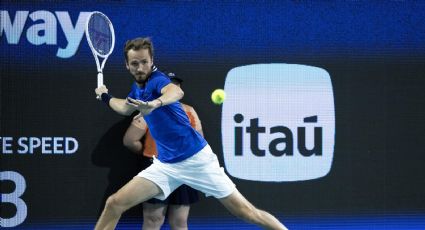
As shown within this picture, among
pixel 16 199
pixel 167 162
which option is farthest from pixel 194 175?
pixel 16 199

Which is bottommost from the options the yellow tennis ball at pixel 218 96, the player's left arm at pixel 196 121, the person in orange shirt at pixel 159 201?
the person in orange shirt at pixel 159 201

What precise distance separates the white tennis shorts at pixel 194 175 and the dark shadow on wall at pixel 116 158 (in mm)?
974

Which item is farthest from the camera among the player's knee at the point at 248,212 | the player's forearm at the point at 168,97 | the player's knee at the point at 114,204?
the player's knee at the point at 248,212

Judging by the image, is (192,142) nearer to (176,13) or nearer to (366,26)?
(176,13)

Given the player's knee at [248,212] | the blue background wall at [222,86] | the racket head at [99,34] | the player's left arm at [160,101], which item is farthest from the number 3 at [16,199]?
the player's knee at [248,212]

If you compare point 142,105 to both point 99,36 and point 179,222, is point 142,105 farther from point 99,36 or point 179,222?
point 179,222

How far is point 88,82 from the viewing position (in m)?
5.33

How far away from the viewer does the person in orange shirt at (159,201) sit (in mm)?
5145

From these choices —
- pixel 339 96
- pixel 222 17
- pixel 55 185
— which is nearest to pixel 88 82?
pixel 55 185

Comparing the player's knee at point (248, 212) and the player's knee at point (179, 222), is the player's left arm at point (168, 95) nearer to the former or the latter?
the player's knee at point (248, 212)

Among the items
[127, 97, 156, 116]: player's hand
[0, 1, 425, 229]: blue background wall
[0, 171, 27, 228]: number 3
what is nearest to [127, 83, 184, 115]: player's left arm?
[127, 97, 156, 116]: player's hand

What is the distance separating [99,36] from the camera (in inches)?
185

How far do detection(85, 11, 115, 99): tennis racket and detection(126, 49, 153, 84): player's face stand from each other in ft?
0.96

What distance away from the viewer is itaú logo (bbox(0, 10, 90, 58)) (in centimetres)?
524
